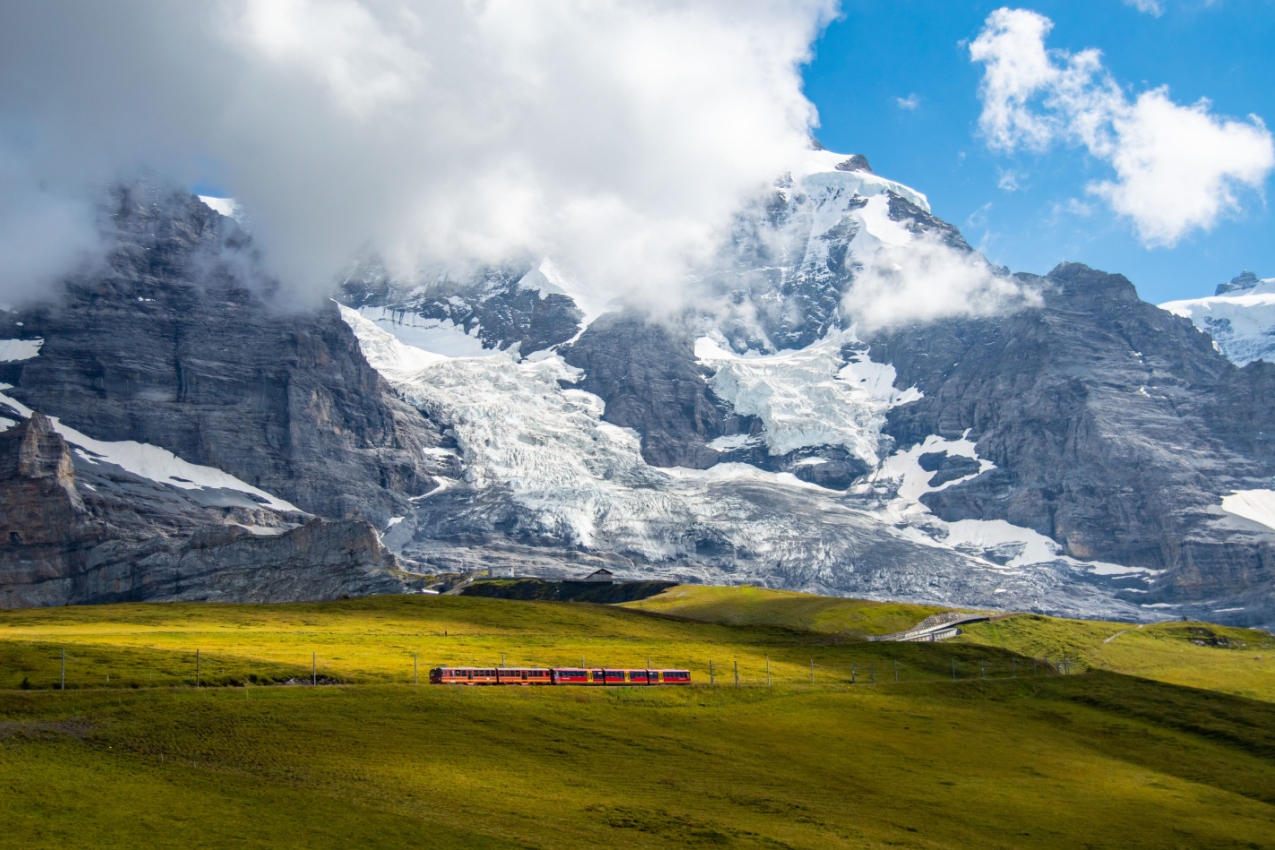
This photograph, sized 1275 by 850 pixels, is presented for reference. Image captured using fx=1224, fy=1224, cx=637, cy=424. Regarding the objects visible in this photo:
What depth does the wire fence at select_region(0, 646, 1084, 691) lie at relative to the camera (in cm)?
7906

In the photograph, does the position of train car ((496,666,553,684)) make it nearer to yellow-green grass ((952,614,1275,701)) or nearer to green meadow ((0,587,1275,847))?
green meadow ((0,587,1275,847))

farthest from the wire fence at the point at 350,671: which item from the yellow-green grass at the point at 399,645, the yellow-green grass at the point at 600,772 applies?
the yellow-green grass at the point at 600,772

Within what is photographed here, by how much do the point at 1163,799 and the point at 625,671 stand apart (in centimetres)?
4001

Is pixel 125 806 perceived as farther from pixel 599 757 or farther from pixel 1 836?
Result: pixel 599 757

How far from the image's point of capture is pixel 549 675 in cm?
9406

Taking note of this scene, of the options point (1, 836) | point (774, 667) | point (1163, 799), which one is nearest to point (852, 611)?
point (774, 667)

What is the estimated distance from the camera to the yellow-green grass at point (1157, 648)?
5625 inches

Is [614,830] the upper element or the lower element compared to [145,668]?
lower

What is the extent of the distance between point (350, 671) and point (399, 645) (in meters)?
25.0

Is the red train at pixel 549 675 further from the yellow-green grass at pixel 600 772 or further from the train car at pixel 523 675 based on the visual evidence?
the yellow-green grass at pixel 600 772

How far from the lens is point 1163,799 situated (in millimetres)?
76875

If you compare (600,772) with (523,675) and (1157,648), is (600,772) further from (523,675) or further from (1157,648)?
(1157,648)

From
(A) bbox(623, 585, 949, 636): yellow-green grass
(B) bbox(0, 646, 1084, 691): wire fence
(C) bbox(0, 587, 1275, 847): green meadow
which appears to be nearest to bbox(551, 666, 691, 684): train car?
(C) bbox(0, 587, 1275, 847): green meadow

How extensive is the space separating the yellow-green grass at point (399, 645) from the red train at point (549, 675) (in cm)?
347
